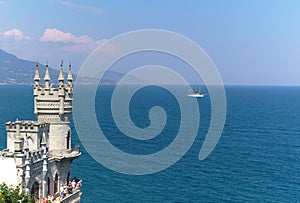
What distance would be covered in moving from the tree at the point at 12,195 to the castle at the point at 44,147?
1518 mm

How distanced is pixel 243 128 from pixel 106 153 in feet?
208

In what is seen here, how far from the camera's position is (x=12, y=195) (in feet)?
103

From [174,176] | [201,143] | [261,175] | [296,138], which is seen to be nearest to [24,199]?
[174,176]

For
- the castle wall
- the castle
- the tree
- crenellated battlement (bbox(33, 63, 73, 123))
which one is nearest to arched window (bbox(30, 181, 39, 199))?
the castle

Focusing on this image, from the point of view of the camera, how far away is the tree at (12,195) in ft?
101

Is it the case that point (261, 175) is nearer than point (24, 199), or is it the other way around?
point (24, 199)

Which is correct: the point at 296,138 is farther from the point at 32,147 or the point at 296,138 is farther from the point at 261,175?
the point at 32,147

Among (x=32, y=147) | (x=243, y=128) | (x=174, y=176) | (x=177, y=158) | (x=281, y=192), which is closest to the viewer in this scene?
(x=32, y=147)

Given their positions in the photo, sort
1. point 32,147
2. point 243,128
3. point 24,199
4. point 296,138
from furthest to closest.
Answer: point 243,128 → point 296,138 → point 32,147 → point 24,199

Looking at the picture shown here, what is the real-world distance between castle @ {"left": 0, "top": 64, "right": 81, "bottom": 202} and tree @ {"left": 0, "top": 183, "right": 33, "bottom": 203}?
1.52 meters

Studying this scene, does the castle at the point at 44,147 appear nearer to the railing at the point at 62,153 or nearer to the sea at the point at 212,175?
the railing at the point at 62,153

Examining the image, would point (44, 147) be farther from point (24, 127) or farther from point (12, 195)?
point (12, 195)

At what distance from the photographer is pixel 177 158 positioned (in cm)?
8894

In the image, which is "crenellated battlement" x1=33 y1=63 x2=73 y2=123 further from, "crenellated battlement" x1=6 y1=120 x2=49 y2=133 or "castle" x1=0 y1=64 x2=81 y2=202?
"crenellated battlement" x1=6 y1=120 x2=49 y2=133
